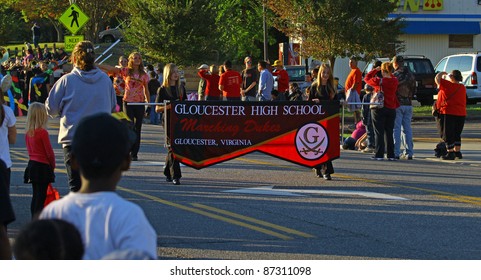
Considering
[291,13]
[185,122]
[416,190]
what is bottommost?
[416,190]

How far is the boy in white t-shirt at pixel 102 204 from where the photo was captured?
3537 millimetres

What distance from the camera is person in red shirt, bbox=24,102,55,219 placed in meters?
9.70

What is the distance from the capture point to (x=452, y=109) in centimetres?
1819

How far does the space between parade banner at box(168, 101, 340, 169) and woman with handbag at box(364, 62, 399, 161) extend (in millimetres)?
3219

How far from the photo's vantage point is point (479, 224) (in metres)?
10.5

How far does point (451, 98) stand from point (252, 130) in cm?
560

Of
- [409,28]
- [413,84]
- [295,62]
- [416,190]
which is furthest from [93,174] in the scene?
[409,28]

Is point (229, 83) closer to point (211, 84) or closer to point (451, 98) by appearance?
point (211, 84)

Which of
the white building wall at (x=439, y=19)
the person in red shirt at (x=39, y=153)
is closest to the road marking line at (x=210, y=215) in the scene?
the person in red shirt at (x=39, y=153)

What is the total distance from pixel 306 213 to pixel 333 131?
3196 millimetres

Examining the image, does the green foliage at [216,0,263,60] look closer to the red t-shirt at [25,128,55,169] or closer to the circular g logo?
the circular g logo

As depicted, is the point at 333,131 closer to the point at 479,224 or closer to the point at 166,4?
the point at 479,224

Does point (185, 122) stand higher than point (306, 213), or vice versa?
point (185, 122)

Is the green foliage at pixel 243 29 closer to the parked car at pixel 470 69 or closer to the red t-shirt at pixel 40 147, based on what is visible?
the parked car at pixel 470 69
